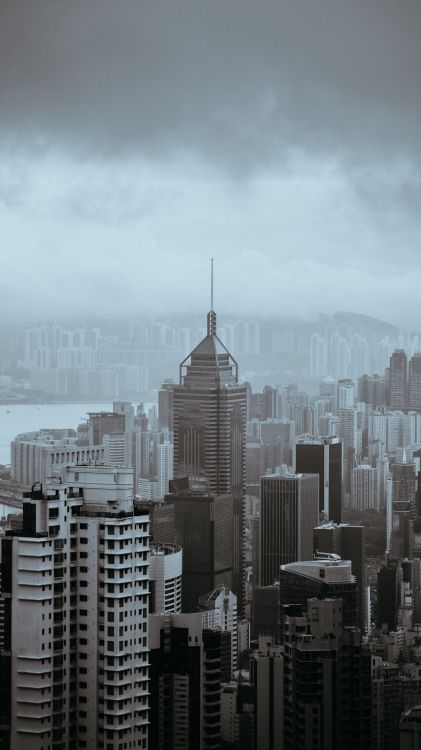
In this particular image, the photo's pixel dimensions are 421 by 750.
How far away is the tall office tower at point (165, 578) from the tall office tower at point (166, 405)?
1.39 metres

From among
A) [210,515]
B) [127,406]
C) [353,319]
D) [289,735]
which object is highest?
[353,319]

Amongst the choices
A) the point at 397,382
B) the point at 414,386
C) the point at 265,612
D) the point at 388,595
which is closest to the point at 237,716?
the point at 265,612

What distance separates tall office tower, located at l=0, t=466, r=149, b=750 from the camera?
3.89 meters

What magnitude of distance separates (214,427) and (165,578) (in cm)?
326

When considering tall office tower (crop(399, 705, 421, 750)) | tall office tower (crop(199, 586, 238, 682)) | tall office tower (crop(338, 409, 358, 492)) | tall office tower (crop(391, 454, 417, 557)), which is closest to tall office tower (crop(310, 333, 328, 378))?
tall office tower (crop(391, 454, 417, 557))

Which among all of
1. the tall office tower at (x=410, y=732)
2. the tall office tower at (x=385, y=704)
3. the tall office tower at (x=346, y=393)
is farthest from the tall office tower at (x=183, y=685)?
the tall office tower at (x=346, y=393)

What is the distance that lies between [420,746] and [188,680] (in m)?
0.83

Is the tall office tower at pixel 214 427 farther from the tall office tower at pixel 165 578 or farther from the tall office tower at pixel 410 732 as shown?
the tall office tower at pixel 410 732

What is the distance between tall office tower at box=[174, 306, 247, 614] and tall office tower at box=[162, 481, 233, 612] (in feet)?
0.28

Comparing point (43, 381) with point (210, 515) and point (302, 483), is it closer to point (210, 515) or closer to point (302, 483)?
point (210, 515)

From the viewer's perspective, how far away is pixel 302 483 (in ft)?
26.5

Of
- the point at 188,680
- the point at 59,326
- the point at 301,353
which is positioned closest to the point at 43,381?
the point at 59,326

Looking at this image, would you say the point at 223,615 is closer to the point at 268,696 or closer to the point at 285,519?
the point at 268,696

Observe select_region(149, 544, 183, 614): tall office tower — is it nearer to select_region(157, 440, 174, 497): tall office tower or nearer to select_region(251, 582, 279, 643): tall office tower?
select_region(251, 582, 279, 643): tall office tower
